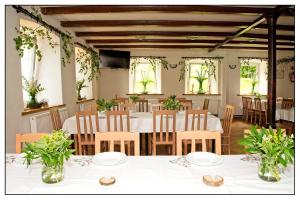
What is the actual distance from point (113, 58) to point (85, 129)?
4.57 m

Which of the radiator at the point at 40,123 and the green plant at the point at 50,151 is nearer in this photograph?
the green plant at the point at 50,151

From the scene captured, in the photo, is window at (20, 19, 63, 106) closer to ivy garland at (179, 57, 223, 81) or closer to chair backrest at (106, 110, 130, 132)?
chair backrest at (106, 110, 130, 132)

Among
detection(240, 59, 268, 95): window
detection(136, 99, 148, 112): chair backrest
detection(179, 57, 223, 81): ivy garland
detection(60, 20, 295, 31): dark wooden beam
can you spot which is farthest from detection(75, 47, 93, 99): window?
detection(240, 59, 268, 95): window

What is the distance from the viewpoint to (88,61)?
21.5ft

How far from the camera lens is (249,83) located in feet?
29.2

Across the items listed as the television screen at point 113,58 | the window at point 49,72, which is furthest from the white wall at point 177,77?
the window at point 49,72

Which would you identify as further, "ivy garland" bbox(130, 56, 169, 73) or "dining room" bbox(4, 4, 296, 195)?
"ivy garland" bbox(130, 56, 169, 73)

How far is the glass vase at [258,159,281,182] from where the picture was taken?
4.05ft

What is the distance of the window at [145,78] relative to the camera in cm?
862

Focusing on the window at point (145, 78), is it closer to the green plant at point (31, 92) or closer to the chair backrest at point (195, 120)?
the green plant at point (31, 92)

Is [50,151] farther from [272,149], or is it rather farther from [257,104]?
[257,104]

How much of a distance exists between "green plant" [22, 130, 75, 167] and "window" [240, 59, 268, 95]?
28.4 ft

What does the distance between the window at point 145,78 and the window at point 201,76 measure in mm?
1155

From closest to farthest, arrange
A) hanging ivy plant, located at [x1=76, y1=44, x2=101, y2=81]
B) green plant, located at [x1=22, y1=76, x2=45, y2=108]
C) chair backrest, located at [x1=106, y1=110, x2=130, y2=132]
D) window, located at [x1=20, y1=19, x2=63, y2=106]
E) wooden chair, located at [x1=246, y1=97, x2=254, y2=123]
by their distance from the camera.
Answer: chair backrest, located at [x1=106, y1=110, x2=130, y2=132]
green plant, located at [x1=22, y1=76, x2=45, y2=108]
window, located at [x1=20, y1=19, x2=63, y2=106]
hanging ivy plant, located at [x1=76, y1=44, x2=101, y2=81]
wooden chair, located at [x1=246, y1=97, x2=254, y2=123]
